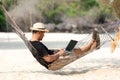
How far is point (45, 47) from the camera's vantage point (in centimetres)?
873

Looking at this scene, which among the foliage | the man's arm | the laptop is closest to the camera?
the man's arm

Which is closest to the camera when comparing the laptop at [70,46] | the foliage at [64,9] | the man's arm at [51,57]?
the man's arm at [51,57]

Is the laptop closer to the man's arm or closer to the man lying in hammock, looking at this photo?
the man lying in hammock

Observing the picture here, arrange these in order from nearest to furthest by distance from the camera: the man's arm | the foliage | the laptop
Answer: the man's arm
the laptop
the foliage

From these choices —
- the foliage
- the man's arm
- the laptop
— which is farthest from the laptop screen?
the foliage

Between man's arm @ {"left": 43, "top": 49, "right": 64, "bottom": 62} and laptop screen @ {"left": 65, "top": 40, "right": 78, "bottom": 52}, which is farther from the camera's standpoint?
laptop screen @ {"left": 65, "top": 40, "right": 78, "bottom": 52}

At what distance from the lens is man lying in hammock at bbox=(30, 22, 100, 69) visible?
28.2ft

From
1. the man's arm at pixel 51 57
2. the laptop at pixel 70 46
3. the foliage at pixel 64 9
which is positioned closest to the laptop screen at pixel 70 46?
the laptop at pixel 70 46

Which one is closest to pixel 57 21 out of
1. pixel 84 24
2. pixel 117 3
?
pixel 84 24

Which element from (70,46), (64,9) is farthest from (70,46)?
(64,9)

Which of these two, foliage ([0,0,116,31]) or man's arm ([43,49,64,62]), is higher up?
man's arm ([43,49,64,62])

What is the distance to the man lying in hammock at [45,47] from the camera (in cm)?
859

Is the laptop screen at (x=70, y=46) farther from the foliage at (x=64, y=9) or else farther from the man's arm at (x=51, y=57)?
the foliage at (x=64, y=9)

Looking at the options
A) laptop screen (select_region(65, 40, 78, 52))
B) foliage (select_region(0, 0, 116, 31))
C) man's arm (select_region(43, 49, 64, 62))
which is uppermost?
laptop screen (select_region(65, 40, 78, 52))
